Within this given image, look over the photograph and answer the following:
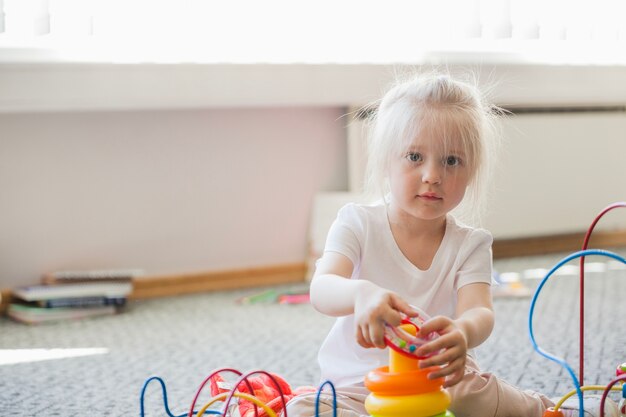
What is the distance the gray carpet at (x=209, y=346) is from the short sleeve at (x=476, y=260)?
12.2 inches

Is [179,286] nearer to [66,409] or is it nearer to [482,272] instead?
[66,409]

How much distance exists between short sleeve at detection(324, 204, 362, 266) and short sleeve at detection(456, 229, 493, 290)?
0.39 feet

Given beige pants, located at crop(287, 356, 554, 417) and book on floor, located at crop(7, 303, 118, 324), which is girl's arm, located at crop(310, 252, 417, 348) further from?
book on floor, located at crop(7, 303, 118, 324)

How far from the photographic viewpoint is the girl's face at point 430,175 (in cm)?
95

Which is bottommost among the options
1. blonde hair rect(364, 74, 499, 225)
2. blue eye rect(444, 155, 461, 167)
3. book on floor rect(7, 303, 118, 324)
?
book on floor rect(7, 303, 118, 324)

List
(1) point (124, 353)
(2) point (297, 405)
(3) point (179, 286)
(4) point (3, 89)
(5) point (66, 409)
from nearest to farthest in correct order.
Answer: (2) point (297, 405) → (5) point (66, 409) → (1) point (124, 353) → (4) point (3, 89) → (3) point (179, 286)

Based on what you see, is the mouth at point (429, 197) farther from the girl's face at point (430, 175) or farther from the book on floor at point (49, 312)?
the book on floor at point (49, 312)

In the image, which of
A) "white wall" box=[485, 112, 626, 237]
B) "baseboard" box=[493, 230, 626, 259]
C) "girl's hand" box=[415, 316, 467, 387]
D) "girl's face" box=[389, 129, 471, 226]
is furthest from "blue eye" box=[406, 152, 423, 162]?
"baseboard" box=[493, 230, 626, 259]

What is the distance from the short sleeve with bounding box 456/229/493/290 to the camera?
1.00 m

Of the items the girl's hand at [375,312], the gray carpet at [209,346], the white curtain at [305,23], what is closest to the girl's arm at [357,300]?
the girl's hand at [375,312]

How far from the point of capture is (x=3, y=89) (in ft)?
6.27

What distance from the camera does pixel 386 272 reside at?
1.01 meters

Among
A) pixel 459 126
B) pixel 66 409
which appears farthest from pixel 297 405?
pixel 66 409

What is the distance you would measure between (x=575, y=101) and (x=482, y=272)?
6.03ft
